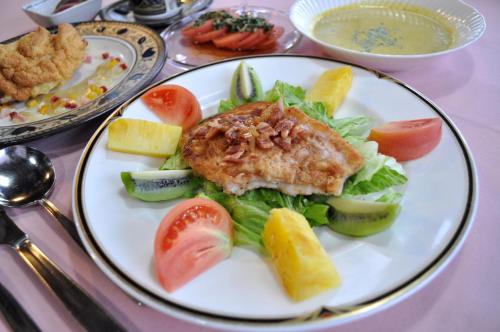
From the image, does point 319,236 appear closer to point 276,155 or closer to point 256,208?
point 256,208

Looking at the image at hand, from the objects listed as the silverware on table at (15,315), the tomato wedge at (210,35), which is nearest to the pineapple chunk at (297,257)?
the silverware on table at (15,315)

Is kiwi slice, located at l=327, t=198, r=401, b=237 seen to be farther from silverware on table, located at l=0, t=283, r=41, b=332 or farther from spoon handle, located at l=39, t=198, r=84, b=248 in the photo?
silverware on table, located at l=0, t=283, r=41, b=332

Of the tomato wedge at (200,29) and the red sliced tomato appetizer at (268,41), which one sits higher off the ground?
the tomato wedge at (200,29)

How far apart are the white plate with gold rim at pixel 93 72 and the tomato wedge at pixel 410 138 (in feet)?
5.46

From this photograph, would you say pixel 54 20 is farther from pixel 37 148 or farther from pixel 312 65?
pixel 312 65

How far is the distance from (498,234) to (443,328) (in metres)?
0.61

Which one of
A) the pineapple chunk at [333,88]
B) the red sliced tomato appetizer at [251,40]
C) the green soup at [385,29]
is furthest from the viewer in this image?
the red sliced tomato appetizer at [251,40]

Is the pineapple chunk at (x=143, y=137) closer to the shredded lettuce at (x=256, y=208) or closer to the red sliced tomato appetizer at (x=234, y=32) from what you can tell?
the shredded lettuce at (x=256, y=208)

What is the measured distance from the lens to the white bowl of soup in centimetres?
277

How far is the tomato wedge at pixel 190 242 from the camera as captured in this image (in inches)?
56.1

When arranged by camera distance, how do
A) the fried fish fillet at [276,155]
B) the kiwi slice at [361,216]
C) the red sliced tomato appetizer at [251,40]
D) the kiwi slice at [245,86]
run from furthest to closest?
the red sliced tomato appetizer at [251,40], the kiwi slice at [245,86], the fried fish fillet at [276,155], the kiwi slice at [361,216]

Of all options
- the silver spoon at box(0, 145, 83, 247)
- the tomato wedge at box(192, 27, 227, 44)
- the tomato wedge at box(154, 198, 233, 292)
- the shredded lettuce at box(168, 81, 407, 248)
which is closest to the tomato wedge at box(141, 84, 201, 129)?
the shredded lettuce at box(168, 81, 407, 248)

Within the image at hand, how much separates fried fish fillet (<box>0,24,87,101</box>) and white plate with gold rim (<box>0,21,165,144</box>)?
0.35ft

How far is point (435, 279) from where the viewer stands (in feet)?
5.23
